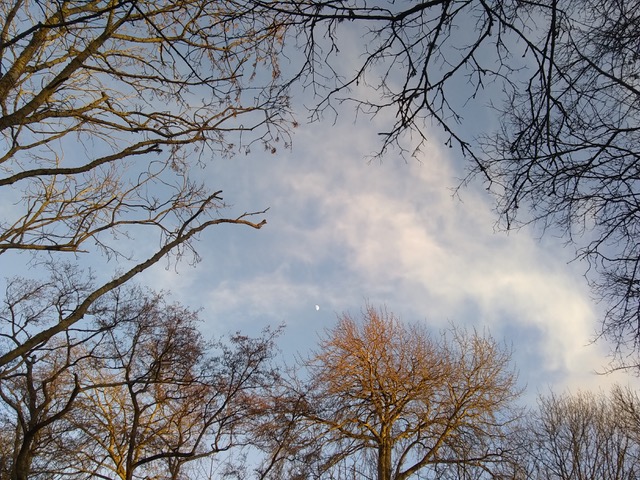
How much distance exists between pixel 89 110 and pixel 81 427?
10.8m

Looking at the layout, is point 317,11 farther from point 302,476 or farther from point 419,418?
point 419,418

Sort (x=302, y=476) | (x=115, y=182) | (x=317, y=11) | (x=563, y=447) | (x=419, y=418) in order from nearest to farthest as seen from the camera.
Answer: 1. (x=317, y=11)
2. (x=115, y=182)
3. (x=302, y=476)
4. (x=419, y=418)
5. (x=563, y=447)

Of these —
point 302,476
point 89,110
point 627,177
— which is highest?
point 89,110

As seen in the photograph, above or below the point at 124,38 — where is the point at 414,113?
below

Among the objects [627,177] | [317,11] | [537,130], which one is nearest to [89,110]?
[317,11]

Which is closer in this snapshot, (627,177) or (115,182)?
(627,177)

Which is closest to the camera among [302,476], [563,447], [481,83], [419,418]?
[481,83]

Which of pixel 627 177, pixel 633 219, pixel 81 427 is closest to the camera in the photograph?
pixel 627 177

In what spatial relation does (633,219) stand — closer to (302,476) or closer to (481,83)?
(481,83)

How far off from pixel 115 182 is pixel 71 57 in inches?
76.0

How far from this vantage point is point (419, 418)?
16.1 meters

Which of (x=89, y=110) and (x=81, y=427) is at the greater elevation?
(x=89, y=110)

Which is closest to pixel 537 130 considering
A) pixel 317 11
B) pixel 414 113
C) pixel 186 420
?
pixel 414 113

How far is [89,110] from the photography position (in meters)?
4.98
